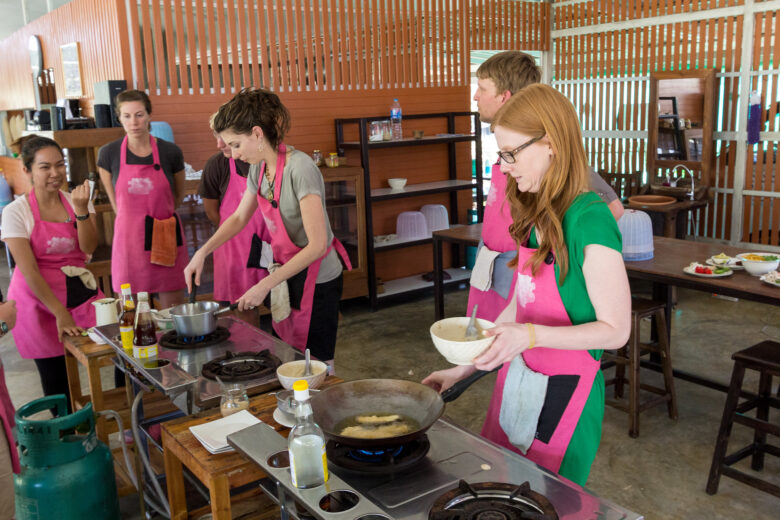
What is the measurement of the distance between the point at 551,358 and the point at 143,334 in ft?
5.21

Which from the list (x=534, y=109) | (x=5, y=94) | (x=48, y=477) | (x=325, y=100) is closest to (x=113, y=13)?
(x=325, y=100)

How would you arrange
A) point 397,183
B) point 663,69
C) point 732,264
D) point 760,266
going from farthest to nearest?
point 663,69
point 397,183
point 732,264
point 760,266

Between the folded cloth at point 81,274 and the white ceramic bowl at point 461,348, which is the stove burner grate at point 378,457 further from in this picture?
the folded cloth at point 81,274

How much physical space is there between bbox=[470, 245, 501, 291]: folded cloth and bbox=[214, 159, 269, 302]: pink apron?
1.77 meters

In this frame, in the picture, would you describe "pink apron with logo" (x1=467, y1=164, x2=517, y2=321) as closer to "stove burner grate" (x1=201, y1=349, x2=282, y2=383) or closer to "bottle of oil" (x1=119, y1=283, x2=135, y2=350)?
"stove burner grate" (x1=201, y1=349, x2=282, y2=383)

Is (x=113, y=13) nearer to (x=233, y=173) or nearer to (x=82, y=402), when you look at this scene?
(x=233, y=173)

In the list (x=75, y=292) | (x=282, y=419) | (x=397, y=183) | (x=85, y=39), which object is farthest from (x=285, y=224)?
(x=85, y=39)

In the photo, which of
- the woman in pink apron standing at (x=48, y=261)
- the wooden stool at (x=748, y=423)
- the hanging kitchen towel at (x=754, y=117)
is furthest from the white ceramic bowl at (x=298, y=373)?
the hanging kitchen towel at (x=754, y=117)

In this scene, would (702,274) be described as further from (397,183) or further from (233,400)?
(397,183)

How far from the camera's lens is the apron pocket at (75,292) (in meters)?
3.46

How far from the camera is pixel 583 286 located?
1.73m

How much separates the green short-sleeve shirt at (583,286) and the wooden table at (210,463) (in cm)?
84

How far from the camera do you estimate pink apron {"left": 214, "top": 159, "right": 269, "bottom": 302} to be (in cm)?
445

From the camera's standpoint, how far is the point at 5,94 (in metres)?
10.7
